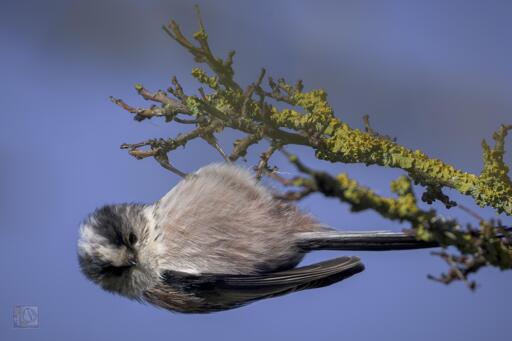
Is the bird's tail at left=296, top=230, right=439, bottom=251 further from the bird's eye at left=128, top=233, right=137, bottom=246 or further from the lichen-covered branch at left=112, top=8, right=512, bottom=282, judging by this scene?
the bird's eye at left=128, top=233, right=137, bottom=246

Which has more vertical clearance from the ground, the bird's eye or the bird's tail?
the bird's eye

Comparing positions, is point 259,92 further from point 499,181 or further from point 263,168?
point 499,181

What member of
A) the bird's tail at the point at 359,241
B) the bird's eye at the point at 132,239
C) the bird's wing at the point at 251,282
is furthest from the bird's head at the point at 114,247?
the bird's tail at the point at 359,241

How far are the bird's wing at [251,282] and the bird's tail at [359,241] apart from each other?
0.07 meters

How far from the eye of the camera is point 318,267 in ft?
7.23

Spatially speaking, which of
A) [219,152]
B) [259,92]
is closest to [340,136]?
[259,92]

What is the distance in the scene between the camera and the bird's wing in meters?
2.23

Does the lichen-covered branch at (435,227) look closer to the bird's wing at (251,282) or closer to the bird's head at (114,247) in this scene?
the bird's wing at (251,282)

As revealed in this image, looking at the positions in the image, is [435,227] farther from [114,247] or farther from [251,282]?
[114,247]

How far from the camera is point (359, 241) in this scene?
2.01m

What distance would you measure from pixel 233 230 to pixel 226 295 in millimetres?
243

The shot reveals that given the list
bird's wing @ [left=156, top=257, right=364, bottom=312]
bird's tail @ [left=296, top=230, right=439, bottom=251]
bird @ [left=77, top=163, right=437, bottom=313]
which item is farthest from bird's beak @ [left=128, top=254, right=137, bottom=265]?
bird's tail @ [left=296, top=230, right=439, bottom=251]

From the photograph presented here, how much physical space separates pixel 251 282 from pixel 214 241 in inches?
7.7

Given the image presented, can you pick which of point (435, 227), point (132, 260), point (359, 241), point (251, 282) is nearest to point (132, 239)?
point (132, 260)
